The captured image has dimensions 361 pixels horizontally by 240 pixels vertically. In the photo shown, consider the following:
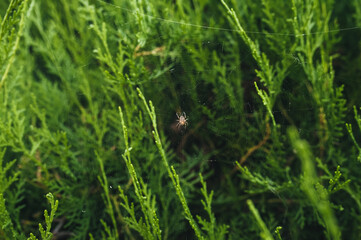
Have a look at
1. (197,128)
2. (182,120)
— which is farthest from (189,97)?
(197,128)

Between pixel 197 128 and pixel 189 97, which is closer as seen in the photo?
pixel 189 97

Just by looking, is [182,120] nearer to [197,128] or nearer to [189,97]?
[189,97]

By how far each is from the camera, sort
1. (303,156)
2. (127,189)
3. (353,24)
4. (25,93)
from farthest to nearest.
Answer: (25,93)
(353,24)
(127,189)
(303,156)

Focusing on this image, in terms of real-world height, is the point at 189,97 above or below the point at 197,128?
above

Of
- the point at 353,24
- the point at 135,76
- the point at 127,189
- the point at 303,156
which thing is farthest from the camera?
the point at 353,24

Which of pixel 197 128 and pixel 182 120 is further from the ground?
pixel 182 120

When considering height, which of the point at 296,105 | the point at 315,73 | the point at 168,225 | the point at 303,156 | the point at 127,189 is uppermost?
the point at 303,156

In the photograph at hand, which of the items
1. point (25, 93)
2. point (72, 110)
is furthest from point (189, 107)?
point (25, 93)

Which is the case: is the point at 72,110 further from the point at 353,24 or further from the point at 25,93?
the point at 353,24

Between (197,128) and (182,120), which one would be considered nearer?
(182,120)

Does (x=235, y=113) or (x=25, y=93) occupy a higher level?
(x=25, y=93)

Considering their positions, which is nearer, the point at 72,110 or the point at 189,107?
the point at 189,107
